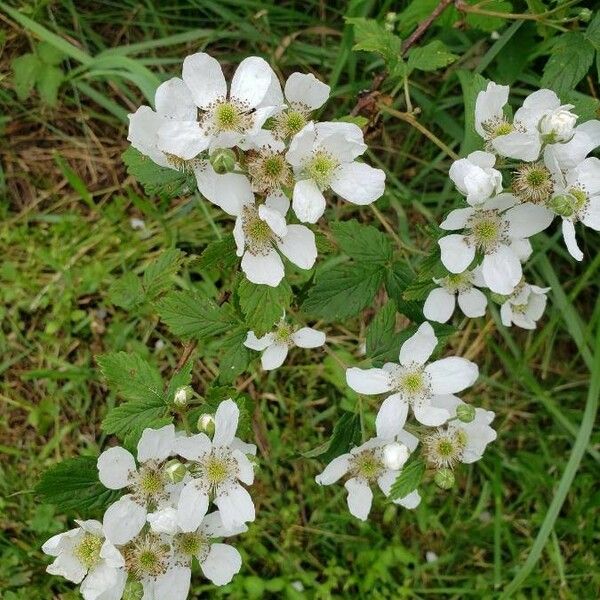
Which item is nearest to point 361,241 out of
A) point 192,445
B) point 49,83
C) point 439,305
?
point 439,305

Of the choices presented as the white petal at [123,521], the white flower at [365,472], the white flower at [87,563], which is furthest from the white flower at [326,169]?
the white flower at [87,563]

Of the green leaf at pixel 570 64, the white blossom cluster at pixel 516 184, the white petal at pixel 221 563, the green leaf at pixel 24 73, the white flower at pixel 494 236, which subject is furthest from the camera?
the green leaf at pixel 24 73

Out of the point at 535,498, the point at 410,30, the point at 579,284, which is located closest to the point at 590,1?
the point at 410,30

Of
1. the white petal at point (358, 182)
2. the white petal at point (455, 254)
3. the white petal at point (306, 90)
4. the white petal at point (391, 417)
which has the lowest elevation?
the white petal at point (391, 417)

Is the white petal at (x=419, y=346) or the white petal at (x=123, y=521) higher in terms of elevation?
the white petal at (x=419, y=346)

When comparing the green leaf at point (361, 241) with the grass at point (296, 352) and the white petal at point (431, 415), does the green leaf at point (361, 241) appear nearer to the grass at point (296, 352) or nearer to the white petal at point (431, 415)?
the white petal at point (431, 415)

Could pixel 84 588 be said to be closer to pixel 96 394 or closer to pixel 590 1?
pixel 96 394
